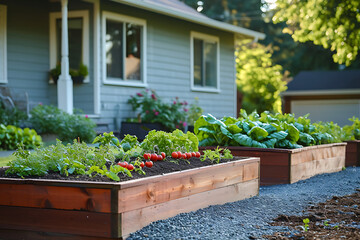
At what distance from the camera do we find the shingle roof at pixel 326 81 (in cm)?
2308

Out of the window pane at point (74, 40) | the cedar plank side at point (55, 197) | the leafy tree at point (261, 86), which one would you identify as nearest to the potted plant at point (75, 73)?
the window pane at point (74, 40)

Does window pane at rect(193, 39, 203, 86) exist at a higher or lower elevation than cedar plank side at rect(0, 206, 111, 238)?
higher

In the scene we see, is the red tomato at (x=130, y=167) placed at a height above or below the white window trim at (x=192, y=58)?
below

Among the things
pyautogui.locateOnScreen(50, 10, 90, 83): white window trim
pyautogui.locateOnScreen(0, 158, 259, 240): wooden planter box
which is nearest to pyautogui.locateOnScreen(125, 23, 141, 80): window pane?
pyautogui.locateOnScreen(50, 10, 90, 83): white window trim

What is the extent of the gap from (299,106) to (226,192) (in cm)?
2059

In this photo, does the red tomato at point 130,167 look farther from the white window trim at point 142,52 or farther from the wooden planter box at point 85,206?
the white window trim at point 142,52

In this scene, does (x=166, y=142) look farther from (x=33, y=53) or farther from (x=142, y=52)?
(x=142, y=52)

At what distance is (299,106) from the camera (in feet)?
79.2

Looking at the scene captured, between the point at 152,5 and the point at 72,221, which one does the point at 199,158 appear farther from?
the point at 152,5

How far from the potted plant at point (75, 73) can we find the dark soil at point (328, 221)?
7.22m

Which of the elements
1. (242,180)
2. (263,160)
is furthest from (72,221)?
(263,160)

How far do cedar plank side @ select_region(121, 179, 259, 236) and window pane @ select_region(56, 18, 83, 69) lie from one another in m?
7.23

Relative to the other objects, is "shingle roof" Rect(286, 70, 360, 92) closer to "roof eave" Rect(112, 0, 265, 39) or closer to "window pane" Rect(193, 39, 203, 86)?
"roof eave" Rect(112, 0, 265, 39)

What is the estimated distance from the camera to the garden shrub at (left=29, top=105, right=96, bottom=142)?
30.0 feet
